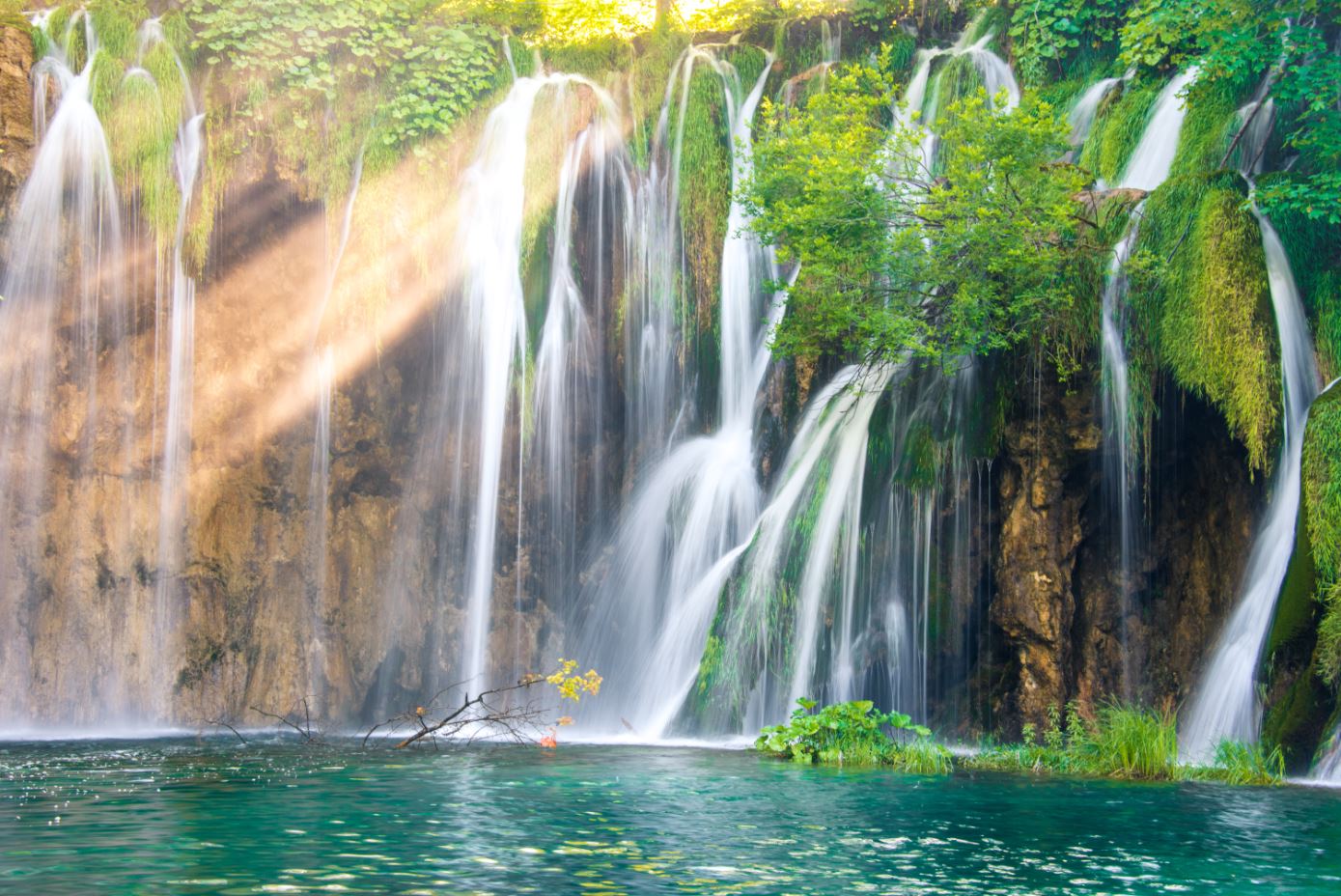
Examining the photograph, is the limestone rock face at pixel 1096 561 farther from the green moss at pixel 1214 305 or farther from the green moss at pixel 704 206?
the green moss at pixel 704 206

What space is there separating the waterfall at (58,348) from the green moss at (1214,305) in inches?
563

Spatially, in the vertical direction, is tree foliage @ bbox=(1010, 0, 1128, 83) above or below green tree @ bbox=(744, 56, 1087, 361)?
above

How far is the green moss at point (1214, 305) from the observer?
14375 mm

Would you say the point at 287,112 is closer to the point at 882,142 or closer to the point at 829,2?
the point at 882,142

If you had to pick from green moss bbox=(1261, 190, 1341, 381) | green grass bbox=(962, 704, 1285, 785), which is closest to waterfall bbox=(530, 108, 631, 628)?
green grass bbox=(962, 704, 1285, 785)

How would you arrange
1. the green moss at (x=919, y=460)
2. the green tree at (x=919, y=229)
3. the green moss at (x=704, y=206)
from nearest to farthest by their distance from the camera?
the green tree at (x=919, y=229) → the green moss at (x=919, y=460) → the green moss at (x=704, y=206)

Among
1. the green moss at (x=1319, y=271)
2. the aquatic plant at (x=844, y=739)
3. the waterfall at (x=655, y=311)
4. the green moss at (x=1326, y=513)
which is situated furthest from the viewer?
the waterfall at (x=655, y=311)

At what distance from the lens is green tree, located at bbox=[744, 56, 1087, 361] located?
15.2 m

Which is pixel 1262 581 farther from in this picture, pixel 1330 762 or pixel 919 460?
pixel 919 460

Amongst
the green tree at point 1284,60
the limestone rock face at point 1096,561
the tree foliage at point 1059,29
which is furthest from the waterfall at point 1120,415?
the tree foliage at point 1059,29

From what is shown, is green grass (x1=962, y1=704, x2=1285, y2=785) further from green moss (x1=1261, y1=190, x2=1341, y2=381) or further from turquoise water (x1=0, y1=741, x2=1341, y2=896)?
green moss (x1=1261, y1=190, x2=1341, y2=381)

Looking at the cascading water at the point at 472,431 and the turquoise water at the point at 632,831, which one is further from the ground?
the cascading water at the point at 472,431

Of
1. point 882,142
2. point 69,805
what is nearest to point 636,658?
point 882,142

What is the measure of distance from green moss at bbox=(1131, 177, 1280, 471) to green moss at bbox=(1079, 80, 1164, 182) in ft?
9.96
